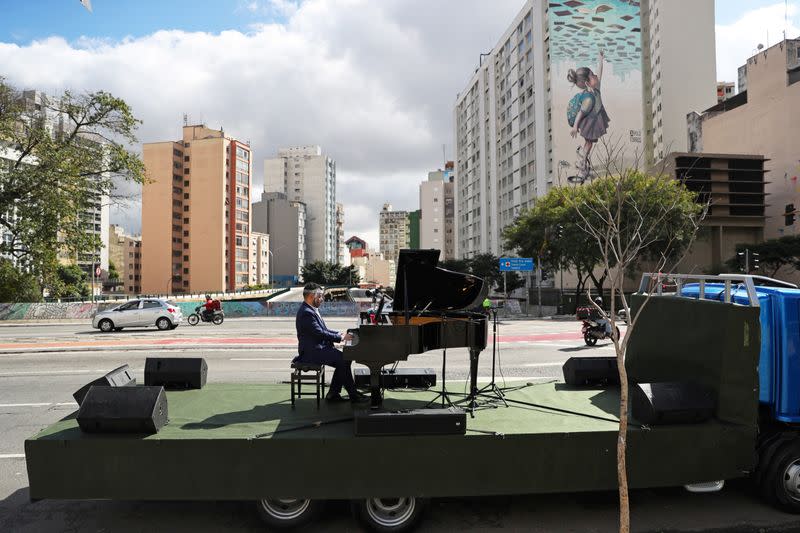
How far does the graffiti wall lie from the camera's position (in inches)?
2923

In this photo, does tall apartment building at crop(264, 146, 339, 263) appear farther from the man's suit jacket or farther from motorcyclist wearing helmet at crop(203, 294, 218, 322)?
the man's suit jacket

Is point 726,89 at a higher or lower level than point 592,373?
higher

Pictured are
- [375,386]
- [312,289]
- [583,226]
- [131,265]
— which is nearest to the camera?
[375,386]

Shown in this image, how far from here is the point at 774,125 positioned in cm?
7481

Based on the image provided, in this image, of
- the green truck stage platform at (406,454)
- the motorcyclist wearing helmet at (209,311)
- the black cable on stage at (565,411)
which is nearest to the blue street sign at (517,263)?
the motorcyclist wearing helmet at (209,311)

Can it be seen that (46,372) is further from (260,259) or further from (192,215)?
(260,259)

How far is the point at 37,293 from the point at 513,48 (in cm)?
7529

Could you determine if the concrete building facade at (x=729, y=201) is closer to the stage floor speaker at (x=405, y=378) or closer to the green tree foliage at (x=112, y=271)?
the stage floor speaker at (x=405, y=378)

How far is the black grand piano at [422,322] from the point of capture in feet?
17.4

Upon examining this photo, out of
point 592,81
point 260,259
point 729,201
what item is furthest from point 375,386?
point 260,259

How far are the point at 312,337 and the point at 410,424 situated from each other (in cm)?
222

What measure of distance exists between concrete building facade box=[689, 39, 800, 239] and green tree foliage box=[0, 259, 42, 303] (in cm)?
8499

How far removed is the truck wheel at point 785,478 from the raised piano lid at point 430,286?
3500 millimetres

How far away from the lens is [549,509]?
5008mm
